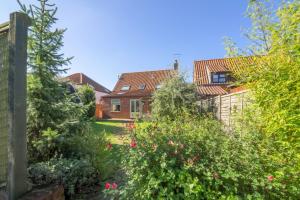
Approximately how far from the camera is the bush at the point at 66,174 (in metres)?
3.30

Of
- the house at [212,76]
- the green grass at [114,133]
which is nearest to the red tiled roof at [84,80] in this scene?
the house at [212,76]

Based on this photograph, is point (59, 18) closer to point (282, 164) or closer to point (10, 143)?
point (10, 143)

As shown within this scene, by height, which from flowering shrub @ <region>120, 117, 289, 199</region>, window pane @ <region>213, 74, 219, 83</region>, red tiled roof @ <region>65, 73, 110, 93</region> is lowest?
flowering shrub @ <region>120, 117, 289, 199</region>

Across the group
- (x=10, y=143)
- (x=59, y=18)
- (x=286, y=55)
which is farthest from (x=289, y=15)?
(x=59, y=18)

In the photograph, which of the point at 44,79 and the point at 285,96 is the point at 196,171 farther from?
the point at 44,79

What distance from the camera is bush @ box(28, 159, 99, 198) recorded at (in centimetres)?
330

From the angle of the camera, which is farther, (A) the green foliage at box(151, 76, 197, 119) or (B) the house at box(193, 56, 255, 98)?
(B) the house at box(193, 56, 255, 98)

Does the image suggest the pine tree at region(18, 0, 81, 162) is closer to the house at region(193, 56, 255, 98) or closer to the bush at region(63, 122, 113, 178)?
the bush at region(63, 122, 113, 178)

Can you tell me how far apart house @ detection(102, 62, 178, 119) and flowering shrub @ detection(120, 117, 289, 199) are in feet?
66.9

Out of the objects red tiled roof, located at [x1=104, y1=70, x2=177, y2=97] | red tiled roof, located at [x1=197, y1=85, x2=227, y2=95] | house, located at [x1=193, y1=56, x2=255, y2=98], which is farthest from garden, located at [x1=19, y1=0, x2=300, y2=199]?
red tiled roof, located at [x1=104, y1=70, x2=177, y2=97]

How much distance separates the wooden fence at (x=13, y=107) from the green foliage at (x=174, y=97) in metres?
9.79

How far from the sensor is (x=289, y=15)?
2.54m

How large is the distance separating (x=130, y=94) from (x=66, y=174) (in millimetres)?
21515

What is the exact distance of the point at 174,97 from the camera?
12.4 meters
